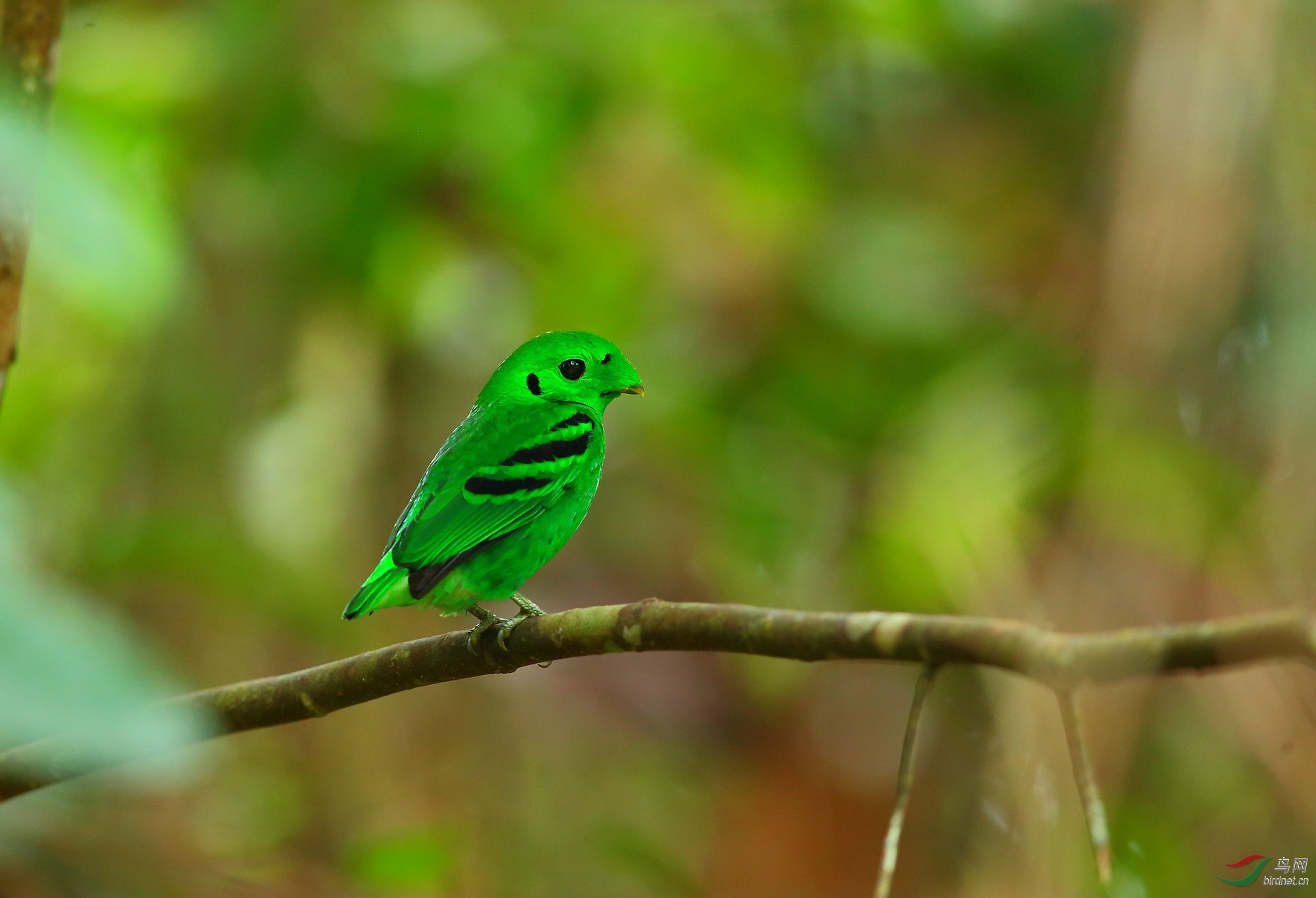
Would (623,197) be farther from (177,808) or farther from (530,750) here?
(177,808)

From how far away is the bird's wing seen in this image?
259 cm

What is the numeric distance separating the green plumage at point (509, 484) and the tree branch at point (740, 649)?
26 centimetres

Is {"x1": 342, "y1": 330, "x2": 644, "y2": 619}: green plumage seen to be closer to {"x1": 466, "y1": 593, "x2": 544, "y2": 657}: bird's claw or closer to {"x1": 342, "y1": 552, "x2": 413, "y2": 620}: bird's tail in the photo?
{"x1": 342, "y1": 552, "x2": 413, "y2": 620}: bird's tail

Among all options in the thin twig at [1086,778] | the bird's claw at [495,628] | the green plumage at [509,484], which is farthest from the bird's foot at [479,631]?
the thin twig at [1086,778]

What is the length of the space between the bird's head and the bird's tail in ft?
1.74

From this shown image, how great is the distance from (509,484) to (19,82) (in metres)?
1.14

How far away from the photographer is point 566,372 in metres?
2.88

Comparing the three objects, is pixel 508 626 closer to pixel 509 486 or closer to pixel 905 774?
pixel 509 486

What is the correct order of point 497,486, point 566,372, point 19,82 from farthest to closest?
point 566,372 → point 497,486 → point 19,82

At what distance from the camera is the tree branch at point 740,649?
1198 mm

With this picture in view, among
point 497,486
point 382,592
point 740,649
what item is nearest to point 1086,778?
point 740,649

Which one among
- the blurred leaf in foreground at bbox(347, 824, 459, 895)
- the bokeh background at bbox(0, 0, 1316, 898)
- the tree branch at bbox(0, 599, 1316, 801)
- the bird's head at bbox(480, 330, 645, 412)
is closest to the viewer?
the tree branch at bbox(0, 599, 1316, 801)

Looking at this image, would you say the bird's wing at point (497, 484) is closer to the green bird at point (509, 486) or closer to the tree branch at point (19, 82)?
the green bird at point (509, 486)

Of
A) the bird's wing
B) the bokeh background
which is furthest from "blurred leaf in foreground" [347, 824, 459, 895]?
the bird's wing
